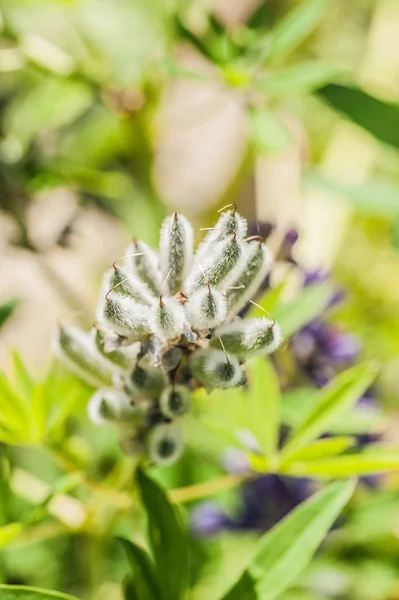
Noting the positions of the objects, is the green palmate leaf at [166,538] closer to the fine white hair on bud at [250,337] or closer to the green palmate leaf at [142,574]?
the green palmate leaf at [142,574]

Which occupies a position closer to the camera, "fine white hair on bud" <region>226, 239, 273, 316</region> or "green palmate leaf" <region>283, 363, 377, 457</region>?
A: "fine white hair on bud" <region>226, 239, 273, 316</region>

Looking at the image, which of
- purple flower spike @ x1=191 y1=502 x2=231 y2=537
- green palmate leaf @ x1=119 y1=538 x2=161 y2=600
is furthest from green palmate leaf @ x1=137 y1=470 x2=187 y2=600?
purple flower spike @ x1=191 y1=502 x2=231 y2=537

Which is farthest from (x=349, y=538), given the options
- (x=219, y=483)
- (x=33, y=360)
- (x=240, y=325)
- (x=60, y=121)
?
(x=33, y=360)

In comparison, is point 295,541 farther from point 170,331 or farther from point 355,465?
point 170,331

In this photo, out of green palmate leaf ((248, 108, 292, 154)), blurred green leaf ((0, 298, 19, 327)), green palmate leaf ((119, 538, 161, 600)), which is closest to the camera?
green palmate leaf ((119, 538, 161, 600))

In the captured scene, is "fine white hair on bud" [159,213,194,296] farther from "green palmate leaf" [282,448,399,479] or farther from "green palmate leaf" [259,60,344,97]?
"green palmate leaf" [259,60,344,97]

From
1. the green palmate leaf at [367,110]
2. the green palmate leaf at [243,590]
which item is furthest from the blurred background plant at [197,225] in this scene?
the green palmate leaf at [243,590]

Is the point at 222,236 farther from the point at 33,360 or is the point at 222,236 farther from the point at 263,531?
the point at 33,360
